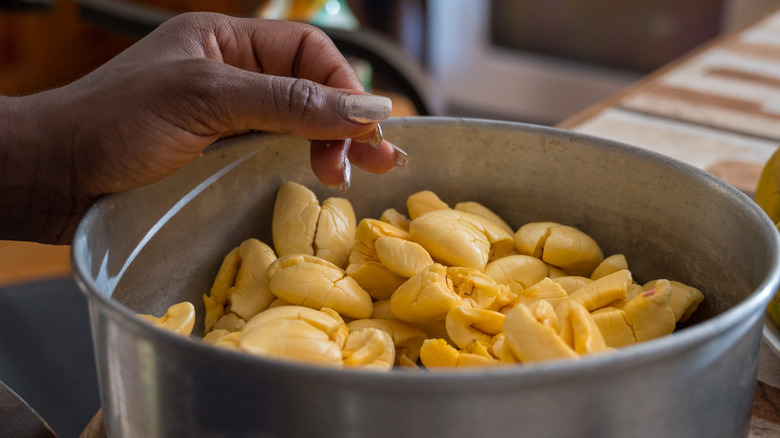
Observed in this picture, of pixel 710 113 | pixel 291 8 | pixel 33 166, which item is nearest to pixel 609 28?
pixel 291 8

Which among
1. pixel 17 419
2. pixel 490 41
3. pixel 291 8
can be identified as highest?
pixel 17 419

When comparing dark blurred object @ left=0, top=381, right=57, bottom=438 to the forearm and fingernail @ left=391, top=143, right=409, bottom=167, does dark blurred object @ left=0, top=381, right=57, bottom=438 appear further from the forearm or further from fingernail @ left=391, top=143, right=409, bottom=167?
fingernail @ left=391, top=143, right=409, bottom=167

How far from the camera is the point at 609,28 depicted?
1859 mm

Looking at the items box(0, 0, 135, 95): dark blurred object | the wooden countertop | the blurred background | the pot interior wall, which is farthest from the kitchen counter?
box(0, 0, 135, 95): dark blurred object

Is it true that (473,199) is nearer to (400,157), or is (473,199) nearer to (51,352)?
(400,157)

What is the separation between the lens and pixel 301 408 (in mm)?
254

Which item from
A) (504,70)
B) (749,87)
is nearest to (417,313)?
(749,87)

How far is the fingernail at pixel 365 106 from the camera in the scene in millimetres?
410

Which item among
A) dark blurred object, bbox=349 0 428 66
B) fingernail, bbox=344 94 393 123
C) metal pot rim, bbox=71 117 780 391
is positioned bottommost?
dark blurred object, bbox=349 0 428 66

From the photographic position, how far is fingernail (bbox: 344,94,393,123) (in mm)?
410

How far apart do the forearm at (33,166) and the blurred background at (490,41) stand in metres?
1.32

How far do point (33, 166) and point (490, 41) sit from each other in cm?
172

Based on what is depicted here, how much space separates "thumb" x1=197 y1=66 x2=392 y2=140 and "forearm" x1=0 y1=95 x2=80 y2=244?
0.30 feet

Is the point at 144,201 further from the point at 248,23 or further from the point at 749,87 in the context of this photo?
the point at 749,87
